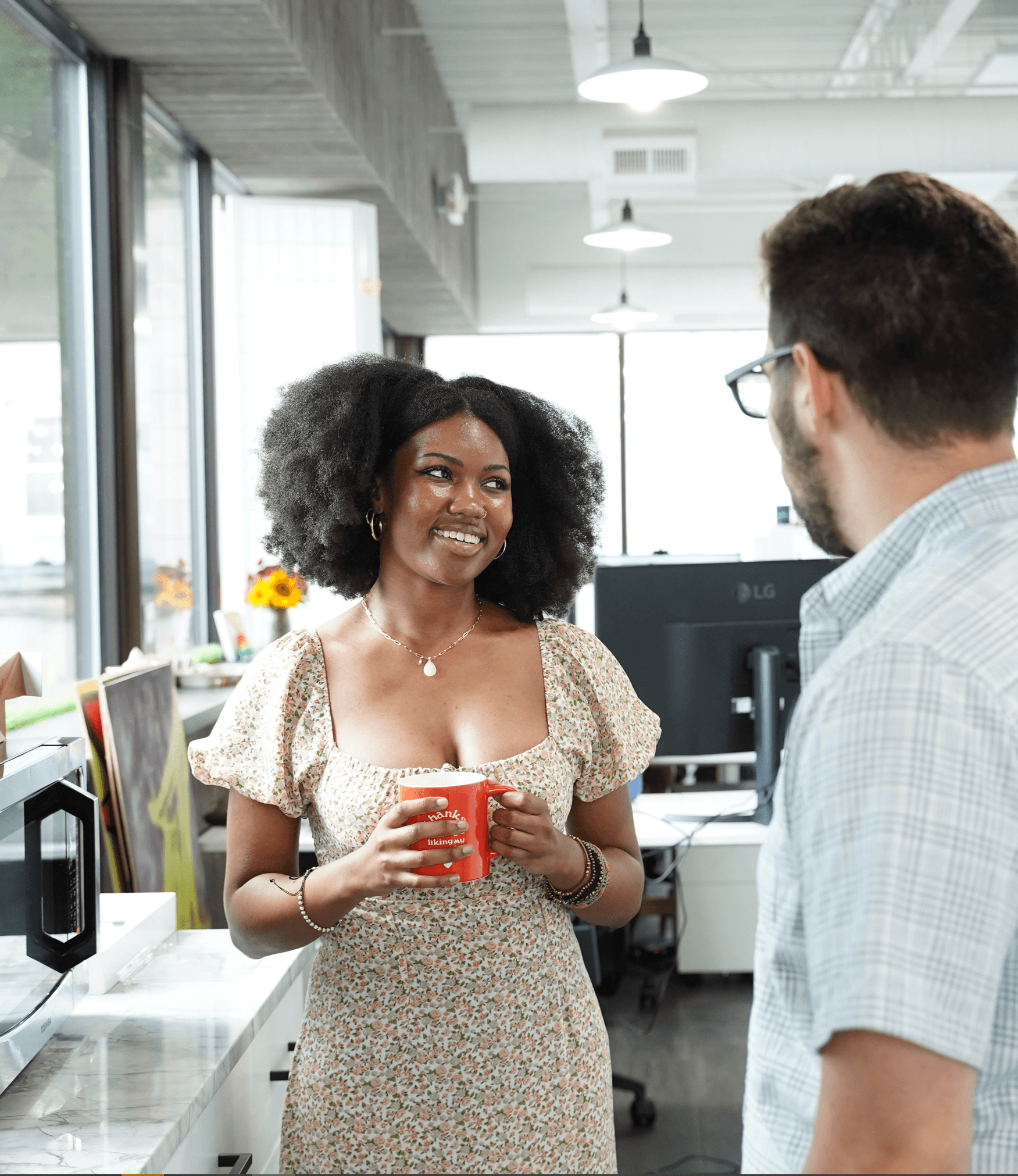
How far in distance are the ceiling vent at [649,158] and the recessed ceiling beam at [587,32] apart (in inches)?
13.2

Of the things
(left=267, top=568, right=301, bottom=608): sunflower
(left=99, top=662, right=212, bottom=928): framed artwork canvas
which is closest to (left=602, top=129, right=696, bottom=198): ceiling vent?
(left=267, top=568, right=301, bottom=608): sunflower

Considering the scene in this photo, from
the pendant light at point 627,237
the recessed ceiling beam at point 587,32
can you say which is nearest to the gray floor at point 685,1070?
the recessed ceiling beam at point 587,32

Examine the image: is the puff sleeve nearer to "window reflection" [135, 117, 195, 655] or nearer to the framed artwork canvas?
the framed artwork canvas

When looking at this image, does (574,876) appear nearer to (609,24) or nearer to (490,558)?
(490,558)

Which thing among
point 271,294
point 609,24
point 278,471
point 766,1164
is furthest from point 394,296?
point 766,1164

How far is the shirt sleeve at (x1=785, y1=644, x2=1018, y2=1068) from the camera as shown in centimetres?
62

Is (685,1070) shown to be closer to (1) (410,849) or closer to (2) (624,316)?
(1) (410,849)

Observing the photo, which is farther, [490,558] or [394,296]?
[394,296]

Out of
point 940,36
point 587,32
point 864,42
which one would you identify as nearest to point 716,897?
point 587,32

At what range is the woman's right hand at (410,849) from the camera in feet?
3.75

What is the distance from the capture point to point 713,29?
616 centimetres

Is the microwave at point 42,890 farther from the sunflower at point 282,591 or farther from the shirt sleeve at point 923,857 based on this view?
the sunflower at point 282,591

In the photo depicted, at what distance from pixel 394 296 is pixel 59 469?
4.88 metres

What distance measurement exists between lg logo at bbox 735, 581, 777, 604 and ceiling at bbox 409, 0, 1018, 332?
6.37 feet
